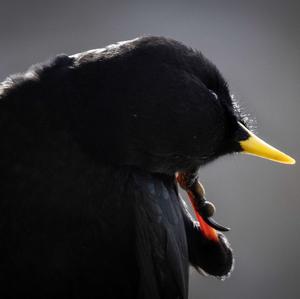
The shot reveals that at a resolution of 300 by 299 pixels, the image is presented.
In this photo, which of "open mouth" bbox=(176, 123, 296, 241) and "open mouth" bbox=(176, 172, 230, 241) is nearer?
"open mouth" bbox=(176, 123, 296, 241)

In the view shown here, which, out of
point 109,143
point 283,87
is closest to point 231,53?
point 283,87

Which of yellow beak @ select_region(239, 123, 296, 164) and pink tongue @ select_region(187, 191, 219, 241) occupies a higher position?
yellow beak @ select_region(239, 123, 296, 164)

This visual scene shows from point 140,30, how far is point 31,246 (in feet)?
10.4

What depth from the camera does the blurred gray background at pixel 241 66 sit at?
13.2ft

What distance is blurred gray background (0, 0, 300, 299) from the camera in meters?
4.02

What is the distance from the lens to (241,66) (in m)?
4.51

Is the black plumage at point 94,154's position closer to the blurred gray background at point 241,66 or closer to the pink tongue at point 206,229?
the pink tongue at point 206,229

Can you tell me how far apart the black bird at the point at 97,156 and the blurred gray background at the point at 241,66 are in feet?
7.41

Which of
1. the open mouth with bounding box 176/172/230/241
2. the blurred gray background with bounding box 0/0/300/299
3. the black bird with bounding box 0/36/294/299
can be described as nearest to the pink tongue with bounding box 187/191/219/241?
the open mouth with bounding box 176/172/230/241

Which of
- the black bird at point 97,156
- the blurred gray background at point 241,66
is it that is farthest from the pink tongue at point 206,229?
the blurred gray background at point 241,66

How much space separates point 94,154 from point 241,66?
310 centimetres

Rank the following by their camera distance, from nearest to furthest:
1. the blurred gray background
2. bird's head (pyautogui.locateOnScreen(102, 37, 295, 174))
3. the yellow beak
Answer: bird's head (pyautogui.locateOnScreen(102, 37, 295, 174)), the yellow beak, the blurred gray background

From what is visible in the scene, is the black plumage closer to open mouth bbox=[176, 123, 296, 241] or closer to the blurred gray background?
open mouth bbox=[176, 123, 296, 241]

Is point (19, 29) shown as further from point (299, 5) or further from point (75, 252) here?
point (75, 252)
